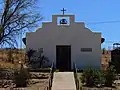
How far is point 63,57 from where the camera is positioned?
40344mm

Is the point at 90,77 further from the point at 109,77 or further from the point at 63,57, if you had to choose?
the point at 63,57

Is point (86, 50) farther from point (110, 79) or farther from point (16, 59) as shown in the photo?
point (110, 79)

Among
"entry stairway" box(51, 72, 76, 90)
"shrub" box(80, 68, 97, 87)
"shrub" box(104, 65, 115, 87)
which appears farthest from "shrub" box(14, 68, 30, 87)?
"shrub" box(104, 65, 115, 87)

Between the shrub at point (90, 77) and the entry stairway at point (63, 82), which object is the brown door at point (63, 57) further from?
the shrub at point (90, 77)

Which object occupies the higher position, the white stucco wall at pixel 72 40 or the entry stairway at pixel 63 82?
the white stucco wall at pixel 72 40

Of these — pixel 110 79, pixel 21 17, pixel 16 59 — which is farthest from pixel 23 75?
pixel 16 59

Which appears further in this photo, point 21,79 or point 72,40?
point 72,40

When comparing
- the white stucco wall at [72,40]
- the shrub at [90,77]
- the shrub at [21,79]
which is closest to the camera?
the shrub at [90,77]

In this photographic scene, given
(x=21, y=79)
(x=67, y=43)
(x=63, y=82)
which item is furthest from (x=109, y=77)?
(x=67, y=43)

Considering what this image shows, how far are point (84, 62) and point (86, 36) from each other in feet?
8.89

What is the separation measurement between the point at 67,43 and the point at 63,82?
1147cm

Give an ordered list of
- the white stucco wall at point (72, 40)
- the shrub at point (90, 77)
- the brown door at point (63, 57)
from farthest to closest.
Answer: the brown door at point (63, 57) → the white stucco wall at point (72, 40) → the shrub at point (90, 77)

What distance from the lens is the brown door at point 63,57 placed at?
40.2m

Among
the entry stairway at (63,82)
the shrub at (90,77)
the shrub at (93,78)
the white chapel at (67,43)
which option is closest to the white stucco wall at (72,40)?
the white chapel at (67,43)
